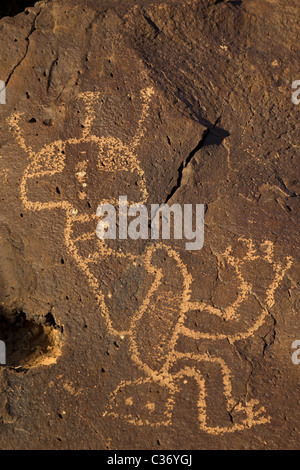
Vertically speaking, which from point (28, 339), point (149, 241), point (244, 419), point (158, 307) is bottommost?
point (244, 419)

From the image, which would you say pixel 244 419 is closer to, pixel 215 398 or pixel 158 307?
pixel 215 398

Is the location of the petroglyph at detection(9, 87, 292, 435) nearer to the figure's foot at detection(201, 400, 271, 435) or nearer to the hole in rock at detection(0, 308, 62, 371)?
the figure's foot at detection(201, 400, 271, 435)

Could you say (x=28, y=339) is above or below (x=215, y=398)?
above

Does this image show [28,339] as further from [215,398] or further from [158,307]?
[215,398]

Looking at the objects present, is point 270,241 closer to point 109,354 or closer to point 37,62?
point 109,354

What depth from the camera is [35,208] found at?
203cm

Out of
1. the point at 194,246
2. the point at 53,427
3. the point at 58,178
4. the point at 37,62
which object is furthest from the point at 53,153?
the point at 53,427

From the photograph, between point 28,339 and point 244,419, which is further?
point 28,339

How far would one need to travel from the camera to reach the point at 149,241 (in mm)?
1963

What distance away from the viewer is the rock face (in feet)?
6.20

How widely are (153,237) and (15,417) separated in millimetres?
994

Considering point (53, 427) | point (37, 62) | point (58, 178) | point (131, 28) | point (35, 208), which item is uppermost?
point (131, 28)

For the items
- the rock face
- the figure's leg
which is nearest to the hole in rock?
the rock face

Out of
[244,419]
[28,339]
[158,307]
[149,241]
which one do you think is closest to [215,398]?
[244,419]
